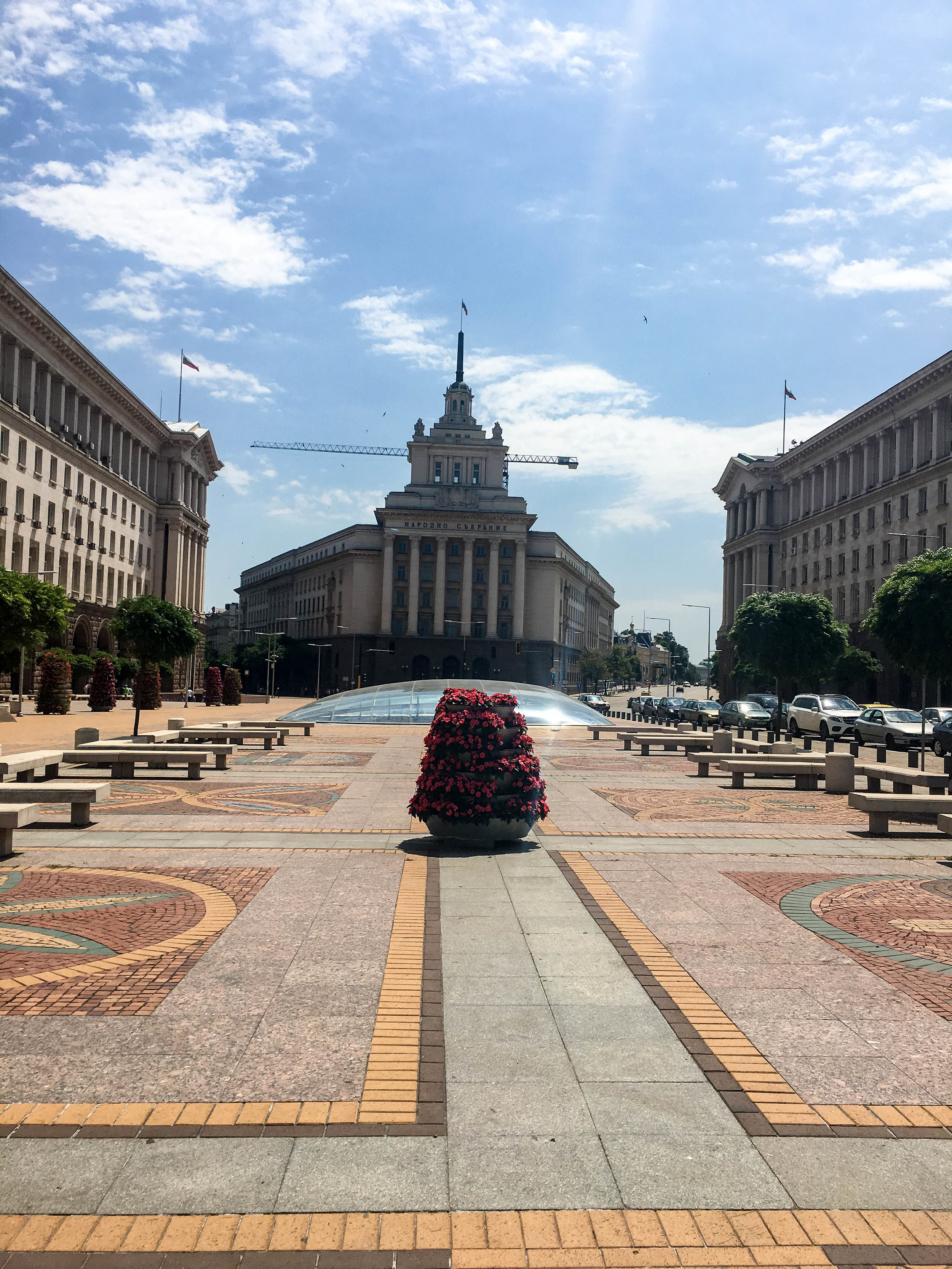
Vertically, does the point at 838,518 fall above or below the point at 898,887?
above

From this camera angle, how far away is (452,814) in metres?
11.5

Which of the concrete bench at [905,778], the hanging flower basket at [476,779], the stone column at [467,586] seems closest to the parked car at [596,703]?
the stone column at [467,586]

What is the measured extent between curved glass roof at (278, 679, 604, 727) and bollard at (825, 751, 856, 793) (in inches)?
1083

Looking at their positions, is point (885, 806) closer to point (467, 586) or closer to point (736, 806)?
point (736, 806)

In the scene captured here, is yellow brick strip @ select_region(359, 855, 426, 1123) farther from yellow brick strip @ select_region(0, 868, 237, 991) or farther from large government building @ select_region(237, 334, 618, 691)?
large government building @ select_region(237, 334, 618, 691)

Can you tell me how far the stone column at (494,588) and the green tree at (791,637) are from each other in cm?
6637

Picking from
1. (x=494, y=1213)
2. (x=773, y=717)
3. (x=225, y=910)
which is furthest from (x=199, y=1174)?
(x=773, y=717)

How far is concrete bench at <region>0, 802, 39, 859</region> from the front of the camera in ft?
34.0

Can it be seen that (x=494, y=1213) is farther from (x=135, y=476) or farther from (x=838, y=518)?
(x=135, y=476)

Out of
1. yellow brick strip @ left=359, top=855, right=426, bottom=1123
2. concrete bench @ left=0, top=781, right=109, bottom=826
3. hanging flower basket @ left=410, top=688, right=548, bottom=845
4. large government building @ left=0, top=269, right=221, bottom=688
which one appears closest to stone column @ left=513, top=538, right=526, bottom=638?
large government building @ left=0, top=269, right=221, bottom=688

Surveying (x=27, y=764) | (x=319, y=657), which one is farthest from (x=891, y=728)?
(x=319, y=657)

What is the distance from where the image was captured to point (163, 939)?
750 centimetres

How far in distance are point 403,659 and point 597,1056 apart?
112767 mm

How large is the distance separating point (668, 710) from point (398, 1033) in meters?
59.3
